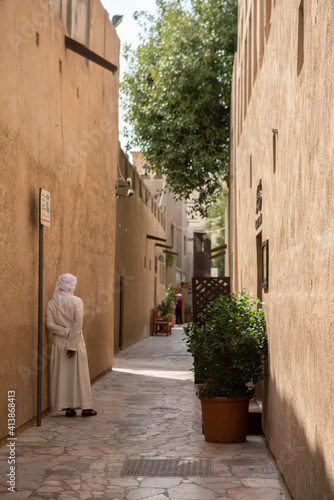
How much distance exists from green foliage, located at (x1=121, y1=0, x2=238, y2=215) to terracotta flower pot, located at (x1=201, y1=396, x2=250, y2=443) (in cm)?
1530

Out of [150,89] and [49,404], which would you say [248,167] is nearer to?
[49,404]

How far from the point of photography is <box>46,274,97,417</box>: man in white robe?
26.2ft

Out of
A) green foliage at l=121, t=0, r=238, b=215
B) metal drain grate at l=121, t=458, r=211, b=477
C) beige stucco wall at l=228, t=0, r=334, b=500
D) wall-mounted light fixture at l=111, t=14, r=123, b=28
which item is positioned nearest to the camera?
beige stucco wall at l=228, t=0, r=334, b=500

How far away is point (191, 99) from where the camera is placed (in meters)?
21.5

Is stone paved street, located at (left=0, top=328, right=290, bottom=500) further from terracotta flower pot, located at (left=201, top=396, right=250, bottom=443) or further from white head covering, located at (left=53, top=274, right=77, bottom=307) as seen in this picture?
white head covering, located at (left=53, top=274, right=77, bottom=307)

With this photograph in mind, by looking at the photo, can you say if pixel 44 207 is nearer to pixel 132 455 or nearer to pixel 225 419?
pixel 132 455

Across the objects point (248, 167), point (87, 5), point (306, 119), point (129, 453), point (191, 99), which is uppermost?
point (191, 99)

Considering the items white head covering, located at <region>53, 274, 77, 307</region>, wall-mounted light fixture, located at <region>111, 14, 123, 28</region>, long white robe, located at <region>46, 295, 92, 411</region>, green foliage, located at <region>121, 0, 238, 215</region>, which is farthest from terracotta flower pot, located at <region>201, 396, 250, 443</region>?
green foliage, located at <region>121, 0, 238, 215</region>

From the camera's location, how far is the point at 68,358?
8031 mm

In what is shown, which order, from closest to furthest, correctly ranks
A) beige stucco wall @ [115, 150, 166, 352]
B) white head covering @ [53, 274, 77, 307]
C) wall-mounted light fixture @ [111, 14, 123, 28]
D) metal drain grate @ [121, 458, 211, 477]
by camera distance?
1. metal drain grate @ [121, 458, 211, 477]
2. white head covering @ [53, 274, 77, 307]
3. wall-mounted light fixture @ [111, 14, 123, 28]
4. beige stucco wall @ [115, 150, 166, 352]

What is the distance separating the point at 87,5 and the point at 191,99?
35.3ft

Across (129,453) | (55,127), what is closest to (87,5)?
(55,127)

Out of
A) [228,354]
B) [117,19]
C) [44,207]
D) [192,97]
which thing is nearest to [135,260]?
[192,97]

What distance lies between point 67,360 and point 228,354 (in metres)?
2.36
